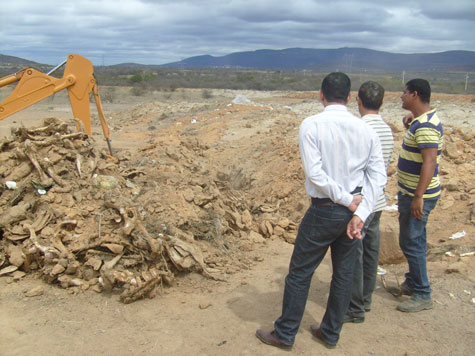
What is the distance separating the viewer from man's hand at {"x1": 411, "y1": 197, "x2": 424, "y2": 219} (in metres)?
3.66

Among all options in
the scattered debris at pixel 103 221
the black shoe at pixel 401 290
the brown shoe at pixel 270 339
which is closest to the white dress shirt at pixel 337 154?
the brown shoe at pixel 270 339

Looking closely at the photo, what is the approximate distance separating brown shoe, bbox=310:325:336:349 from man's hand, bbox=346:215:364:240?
0.94 metres

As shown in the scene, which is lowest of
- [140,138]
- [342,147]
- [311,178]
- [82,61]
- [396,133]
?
[140,138]

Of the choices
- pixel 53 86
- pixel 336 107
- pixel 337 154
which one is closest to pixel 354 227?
pixel 337 154

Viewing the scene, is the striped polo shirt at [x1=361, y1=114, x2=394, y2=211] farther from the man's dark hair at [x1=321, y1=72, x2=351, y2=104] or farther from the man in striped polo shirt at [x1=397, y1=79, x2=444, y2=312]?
the man's dark hair at [x1=321, y1=72, x2=351, y2=104]

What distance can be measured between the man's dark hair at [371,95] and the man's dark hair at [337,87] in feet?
2.07

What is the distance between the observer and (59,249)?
4480mm

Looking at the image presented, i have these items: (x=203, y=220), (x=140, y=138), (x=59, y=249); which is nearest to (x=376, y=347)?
(x=203, y=220)

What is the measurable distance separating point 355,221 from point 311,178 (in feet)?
1.38

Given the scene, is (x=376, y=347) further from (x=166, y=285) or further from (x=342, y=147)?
(x=166, y=285)

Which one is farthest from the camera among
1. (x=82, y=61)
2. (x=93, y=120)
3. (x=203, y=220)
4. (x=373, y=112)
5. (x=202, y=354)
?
(x=93, y=120)

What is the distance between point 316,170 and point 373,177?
474 millimetres

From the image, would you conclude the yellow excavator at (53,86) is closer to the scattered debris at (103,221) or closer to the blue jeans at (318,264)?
the scattered debris at (103,221)

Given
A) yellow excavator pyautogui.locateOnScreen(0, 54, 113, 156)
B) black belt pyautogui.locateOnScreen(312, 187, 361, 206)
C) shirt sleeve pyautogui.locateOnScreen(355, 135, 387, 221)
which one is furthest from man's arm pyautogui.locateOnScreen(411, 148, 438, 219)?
yellow excavator pyautogui.locateOnScreen(0, 54, 113, 156)
